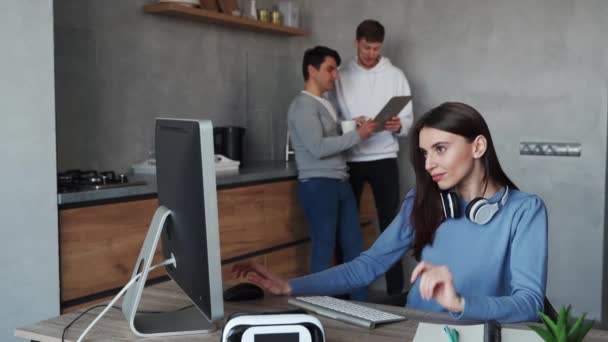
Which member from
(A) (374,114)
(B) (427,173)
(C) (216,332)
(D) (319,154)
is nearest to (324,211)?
(D) (319,154)

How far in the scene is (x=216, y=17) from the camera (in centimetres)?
406

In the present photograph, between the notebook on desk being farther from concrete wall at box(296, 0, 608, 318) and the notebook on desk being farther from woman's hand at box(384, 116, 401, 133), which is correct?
concrete wall at box(296, 0, 608, 318)

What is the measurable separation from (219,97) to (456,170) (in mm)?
2745

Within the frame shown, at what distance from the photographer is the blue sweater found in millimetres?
1665

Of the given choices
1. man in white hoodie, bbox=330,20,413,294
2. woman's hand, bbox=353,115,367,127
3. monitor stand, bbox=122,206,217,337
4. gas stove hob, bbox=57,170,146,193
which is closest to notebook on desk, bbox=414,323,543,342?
monitor stand, bbox=122,206,217,337

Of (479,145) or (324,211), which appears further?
(324,211)

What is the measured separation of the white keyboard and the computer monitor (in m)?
0.24

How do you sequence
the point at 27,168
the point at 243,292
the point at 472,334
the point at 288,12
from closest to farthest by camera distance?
the point at 472,334
the point at 243,292
the point at 27,168
the point at 288,12

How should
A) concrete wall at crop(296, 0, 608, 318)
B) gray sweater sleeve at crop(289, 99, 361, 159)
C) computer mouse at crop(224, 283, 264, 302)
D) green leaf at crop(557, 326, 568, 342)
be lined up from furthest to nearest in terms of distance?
concrete wall at crop(296, 0, 608, 318)
gray sweater sleeve at crop(289, 99, 361, 159)
computer mouse at crop(224, 283, 264, 302)
green leaf at crop(557, 326, 568, 342)

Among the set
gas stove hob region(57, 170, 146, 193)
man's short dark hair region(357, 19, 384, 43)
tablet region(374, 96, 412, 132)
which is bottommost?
gas stove hob region(57, 170, 146, 193)

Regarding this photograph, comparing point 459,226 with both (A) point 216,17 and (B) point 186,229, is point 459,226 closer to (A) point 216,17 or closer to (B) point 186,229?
(B) point 186,229

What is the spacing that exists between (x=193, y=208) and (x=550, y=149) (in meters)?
3.46

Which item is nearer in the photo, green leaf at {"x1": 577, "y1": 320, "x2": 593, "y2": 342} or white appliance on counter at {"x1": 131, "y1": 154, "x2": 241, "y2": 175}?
green leaf at {"x1": 577, "y1": 320, "x2": 593, "y2": 342}

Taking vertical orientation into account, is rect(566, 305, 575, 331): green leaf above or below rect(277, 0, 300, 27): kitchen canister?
below
